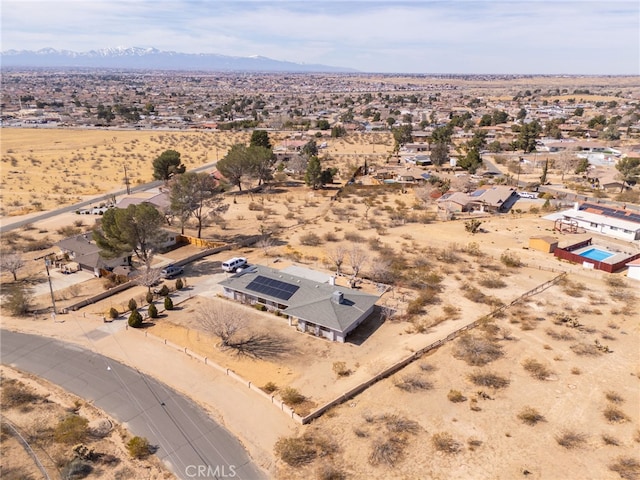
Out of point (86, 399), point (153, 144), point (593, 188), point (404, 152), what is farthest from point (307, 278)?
point (153, 144)

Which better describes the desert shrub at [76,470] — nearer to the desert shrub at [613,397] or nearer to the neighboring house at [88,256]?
the neighboring house at [88,256]

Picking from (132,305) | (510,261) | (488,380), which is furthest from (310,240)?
(488,380)

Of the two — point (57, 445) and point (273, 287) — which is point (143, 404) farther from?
point (273, 287)

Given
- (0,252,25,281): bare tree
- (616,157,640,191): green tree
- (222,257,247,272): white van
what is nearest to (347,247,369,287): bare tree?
(222,257,247,272): white van

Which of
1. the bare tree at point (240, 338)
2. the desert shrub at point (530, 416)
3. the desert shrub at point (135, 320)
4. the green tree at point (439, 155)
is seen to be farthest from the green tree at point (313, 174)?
the desert shrub at point (530, 416)

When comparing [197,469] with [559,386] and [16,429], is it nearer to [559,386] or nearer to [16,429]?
[16,429]

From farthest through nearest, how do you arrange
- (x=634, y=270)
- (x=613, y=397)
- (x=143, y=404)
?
(x=634, y=270) < (x=613, y=397) < (x=143, y=404)

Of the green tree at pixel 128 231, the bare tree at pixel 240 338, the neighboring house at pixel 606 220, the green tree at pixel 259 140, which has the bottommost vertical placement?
the bare tree at pixel 240 338
